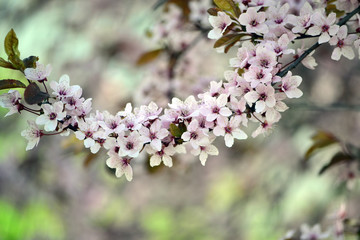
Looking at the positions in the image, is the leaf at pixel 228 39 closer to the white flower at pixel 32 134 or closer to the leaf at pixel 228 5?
the leaf at pixel 228 5

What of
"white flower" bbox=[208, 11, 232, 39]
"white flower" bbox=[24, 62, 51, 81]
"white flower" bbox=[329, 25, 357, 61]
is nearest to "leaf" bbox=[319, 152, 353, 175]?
"white flower" bbox=[329, 25, 357, 61]

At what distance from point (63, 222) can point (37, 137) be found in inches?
111

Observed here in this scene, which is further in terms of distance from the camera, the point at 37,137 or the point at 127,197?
the point at 127,197

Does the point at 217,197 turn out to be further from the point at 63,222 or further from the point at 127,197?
the point at 63,222

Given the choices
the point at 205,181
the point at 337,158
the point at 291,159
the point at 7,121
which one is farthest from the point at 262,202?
the point at 205,181

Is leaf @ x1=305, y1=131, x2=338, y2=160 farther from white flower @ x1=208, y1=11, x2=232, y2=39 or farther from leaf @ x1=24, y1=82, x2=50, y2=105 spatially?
leaf @ x1=24, y1=82, x2=50, y2=105

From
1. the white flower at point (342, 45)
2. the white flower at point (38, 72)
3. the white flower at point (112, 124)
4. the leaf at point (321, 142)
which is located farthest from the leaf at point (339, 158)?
the white flower at point (38, 72)

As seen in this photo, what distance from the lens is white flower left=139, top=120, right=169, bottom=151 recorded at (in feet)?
2.41

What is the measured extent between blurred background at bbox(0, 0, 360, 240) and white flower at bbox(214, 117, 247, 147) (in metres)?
0.53

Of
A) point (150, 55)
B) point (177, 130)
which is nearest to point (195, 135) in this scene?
point (177, 130)

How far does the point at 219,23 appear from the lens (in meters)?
0.82

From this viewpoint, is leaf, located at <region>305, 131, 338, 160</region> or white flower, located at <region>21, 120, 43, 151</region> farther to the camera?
leaf, located at <region>305, 131, 338, 160</region>

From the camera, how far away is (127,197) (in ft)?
14.0

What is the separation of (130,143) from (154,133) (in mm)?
42
